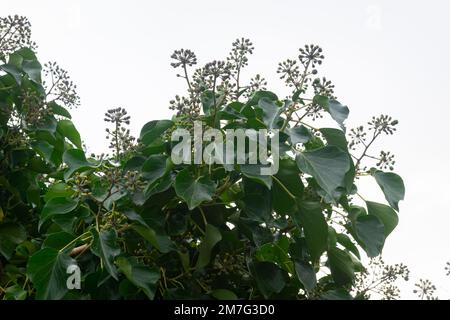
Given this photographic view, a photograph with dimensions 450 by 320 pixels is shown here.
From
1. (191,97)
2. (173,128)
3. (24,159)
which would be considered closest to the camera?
(191,97)

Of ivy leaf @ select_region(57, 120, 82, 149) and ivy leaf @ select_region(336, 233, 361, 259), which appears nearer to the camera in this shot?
ivy leaf @ select_region(336, 233, 361, 259)

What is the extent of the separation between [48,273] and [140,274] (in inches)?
9.0

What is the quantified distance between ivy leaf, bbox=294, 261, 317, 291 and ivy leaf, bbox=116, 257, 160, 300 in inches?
14.7

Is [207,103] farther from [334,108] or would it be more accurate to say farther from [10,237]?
[10,237]

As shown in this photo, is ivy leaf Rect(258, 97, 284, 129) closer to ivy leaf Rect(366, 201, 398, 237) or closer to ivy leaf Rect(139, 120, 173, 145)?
ivy leaf Rect(139, 120, 173, 145)

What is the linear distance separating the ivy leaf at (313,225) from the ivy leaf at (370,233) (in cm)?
11

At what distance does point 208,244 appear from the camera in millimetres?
1688

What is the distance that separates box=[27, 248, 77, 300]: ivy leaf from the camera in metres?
1.64

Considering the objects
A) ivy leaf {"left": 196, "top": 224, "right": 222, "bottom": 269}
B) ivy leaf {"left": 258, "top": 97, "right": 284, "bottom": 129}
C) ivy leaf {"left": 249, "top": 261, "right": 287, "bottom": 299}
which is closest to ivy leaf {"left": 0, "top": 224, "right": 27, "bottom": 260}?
ivy leaf {"left": 196, "top": 224, "right": 222, "bottom": 269}

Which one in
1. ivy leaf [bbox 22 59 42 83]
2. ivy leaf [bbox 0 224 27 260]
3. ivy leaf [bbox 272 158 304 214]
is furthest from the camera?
ivy leaf [bbox 22 59 42 83]

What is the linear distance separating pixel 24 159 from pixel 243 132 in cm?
96

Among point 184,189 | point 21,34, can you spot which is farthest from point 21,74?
point 184,189
